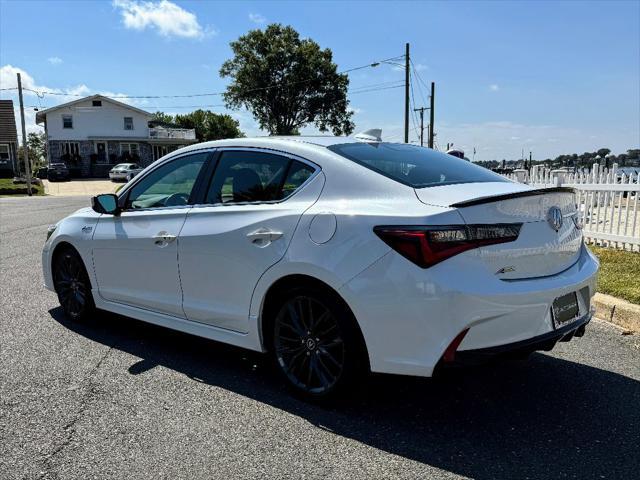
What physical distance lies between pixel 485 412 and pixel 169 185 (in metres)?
2.94

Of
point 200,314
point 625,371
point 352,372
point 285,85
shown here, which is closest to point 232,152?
point 200,314

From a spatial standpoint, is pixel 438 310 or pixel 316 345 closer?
pixel 438 310

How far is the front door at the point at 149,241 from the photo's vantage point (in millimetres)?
4043

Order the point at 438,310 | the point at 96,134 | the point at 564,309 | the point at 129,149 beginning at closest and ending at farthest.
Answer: the point at 438,310 → the point at 564,309 → the point at 96,134 → the point at 129,149

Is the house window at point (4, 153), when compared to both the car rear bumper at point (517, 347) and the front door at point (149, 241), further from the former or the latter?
the car rear bumper at point (517, 347)

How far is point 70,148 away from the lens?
158 ft

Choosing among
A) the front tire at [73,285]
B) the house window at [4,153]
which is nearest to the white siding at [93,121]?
the house window at [4,153]

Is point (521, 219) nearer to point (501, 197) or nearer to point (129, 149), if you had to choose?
point (501, 197)

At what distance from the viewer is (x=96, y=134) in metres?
48.9

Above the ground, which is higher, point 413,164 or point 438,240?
point 413,164

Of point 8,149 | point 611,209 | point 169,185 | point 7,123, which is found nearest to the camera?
point 169,185

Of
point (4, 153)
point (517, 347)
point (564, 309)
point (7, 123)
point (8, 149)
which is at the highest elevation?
point (7, 123)

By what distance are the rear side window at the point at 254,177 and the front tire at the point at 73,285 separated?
6.19 feet

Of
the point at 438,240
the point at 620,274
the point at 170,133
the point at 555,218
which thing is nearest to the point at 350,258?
the point at 438,240
